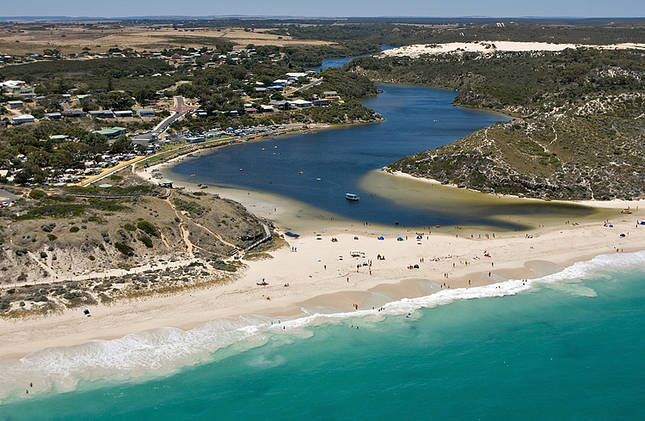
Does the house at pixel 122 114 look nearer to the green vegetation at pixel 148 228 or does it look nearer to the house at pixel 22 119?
the house at pixel 22 119

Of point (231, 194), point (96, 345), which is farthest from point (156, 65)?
point (96, 345)

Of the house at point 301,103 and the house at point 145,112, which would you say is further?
the house at point 301,103

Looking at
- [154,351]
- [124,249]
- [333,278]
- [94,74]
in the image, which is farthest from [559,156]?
[94,74]

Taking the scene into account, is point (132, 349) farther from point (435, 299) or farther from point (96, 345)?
point (435, 299)

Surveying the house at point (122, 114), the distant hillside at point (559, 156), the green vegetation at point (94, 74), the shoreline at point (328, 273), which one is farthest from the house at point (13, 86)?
the shoreline at point (328, 273)

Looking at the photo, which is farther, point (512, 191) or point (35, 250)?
point (512, 191)
